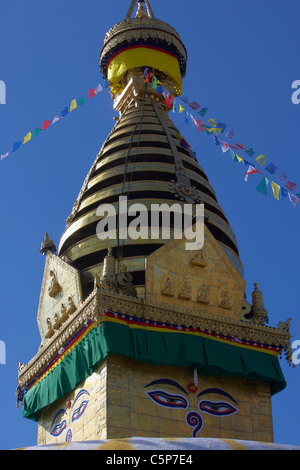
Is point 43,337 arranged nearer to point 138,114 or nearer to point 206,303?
point 206,303

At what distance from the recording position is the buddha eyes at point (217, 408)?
17594 millimetres

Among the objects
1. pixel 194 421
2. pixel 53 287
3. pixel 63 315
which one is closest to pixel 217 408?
pixel 194 421

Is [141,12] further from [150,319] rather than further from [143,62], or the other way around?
[150,319]

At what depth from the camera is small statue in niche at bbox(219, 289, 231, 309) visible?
19.1 metres

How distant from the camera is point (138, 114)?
25.8 metres

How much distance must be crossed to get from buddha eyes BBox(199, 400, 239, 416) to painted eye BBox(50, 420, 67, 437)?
3109 mm

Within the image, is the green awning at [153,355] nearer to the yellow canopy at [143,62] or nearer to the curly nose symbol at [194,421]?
A: the curly nose symbol at [194,421]

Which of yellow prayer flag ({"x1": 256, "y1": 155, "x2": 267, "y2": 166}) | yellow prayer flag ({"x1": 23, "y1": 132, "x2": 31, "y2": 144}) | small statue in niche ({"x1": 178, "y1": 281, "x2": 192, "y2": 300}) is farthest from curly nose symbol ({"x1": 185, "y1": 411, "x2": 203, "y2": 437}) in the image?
yellow prayer flag ({"x1": 23, "y1": 132, "x2": 31, "y2": 144})

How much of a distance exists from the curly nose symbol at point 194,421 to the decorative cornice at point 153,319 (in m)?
1.92

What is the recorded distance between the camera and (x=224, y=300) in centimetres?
1912

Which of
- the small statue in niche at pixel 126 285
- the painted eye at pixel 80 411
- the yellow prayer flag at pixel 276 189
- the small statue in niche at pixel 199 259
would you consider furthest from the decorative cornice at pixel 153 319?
the yellow prayer flag at pixel 276 189

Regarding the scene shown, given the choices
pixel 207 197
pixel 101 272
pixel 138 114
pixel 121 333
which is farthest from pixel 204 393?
pixel 138 114

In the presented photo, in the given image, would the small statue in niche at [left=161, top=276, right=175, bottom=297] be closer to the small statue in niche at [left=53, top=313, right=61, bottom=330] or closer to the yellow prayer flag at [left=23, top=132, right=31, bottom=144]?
the small statue in niche at [left=53, top=313, right=61, bottom=330]
